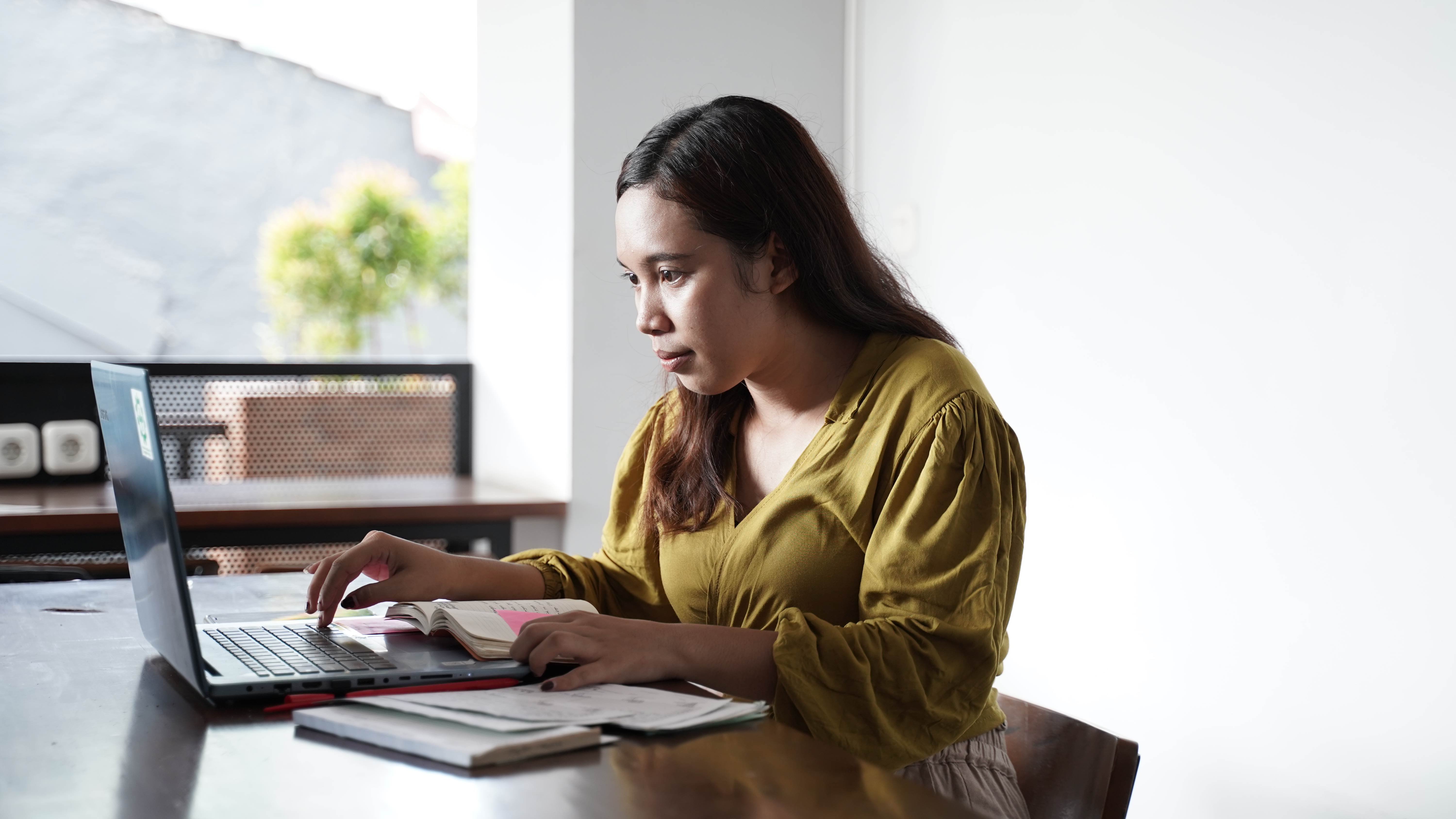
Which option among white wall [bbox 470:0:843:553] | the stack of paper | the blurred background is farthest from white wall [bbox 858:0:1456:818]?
the stack of paper

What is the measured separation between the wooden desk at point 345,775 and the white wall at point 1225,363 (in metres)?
1.20

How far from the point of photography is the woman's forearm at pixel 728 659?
987 millimetres

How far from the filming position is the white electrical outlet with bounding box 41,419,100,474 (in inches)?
102

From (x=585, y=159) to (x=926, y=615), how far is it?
1.81m

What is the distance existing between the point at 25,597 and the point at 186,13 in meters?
6.24

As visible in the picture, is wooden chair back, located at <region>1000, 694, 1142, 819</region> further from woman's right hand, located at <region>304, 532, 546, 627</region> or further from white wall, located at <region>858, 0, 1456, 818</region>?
white wall, located at <region>858, 0, 1456, 818</region>

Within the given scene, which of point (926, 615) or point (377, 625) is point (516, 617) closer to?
point (377, 625)

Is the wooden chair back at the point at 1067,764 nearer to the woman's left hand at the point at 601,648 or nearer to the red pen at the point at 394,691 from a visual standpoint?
the woman's left hand at the point at 601,648

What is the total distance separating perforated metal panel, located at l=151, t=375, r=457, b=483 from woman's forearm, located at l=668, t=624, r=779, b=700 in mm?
2088

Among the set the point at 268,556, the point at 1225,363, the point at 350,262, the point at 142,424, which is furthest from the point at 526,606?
the point at 350,262

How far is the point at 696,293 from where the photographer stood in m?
1.24

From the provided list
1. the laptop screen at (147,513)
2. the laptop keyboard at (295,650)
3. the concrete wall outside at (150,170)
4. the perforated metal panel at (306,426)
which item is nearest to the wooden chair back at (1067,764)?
the laptop keyboard at (295,650)

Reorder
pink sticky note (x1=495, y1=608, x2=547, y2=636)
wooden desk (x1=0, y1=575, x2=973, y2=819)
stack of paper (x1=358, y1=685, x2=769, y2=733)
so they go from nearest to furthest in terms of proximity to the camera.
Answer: wooden desk (x1=0, y1=575, x2=973, y2=819)
stack of paper (x1=358, y1=685, x2=769, y2=733)
pink sticky note (x1=495, y1=608, x2=547, y2=636)

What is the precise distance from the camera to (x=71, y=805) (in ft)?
2.27
